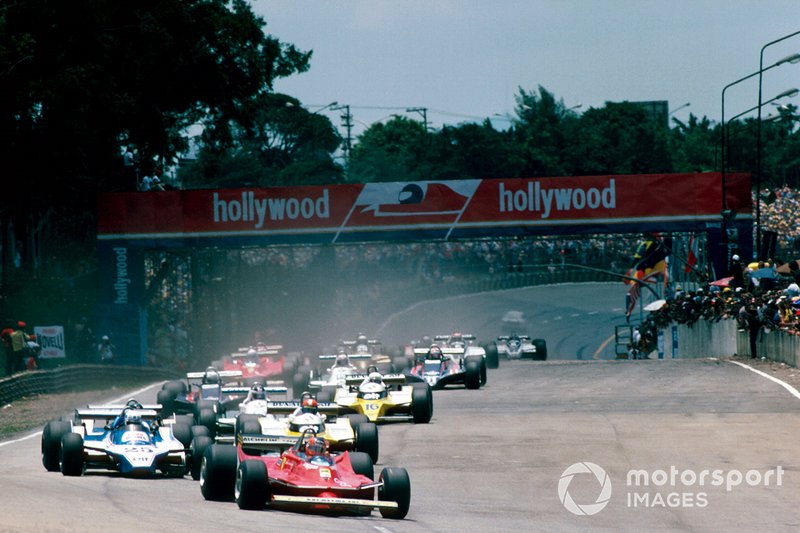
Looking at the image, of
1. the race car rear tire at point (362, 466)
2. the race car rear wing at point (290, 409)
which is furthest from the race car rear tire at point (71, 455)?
the race car rear tire at point (362, 466)

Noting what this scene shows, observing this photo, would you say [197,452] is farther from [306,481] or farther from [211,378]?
[211,378]

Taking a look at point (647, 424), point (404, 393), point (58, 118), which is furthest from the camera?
point (58, 118)

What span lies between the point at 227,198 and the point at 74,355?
700 cm

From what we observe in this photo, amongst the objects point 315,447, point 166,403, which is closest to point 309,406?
point 315,447

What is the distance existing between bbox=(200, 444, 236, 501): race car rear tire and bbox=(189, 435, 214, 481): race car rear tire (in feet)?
7.61

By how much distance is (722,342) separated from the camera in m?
43.0

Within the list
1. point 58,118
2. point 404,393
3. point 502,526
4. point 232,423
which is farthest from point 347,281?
point 502,526

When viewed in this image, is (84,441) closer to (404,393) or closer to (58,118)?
(404,393)

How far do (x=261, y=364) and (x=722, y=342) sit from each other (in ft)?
49.8

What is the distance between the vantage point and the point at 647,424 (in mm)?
24125

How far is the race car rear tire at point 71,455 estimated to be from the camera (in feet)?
58.5

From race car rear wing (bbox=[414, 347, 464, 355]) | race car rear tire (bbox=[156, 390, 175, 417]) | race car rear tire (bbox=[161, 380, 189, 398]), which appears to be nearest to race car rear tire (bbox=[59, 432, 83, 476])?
race car rear tire (bbox=[156, 390, 175, 417])

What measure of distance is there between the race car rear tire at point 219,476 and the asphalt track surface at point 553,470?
222 millimetres

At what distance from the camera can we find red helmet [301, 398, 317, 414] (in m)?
19.2
